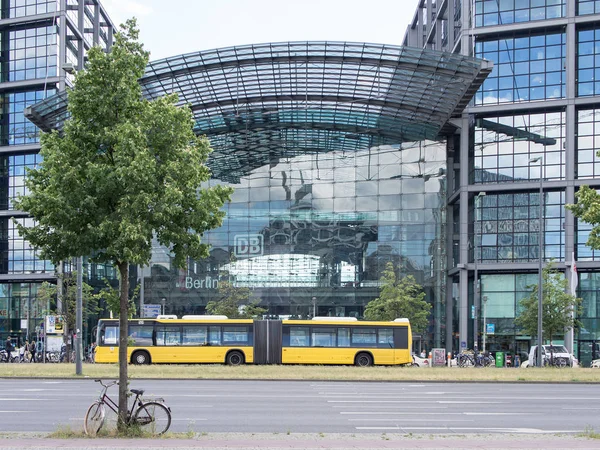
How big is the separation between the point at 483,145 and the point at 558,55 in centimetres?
778

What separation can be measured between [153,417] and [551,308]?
39.9m

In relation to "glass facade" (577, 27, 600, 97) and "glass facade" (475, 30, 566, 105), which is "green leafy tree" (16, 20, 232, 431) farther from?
"glass facade" (577, 27, 600, 97)

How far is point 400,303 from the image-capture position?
55.0 m

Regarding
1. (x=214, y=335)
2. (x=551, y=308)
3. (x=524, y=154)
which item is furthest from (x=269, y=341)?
(x=524, y=154)

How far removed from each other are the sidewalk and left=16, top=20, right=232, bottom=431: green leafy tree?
1.93 meters

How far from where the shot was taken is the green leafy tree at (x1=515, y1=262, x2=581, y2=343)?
4888 centimetres

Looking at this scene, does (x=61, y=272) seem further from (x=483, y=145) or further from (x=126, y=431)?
(x=126, y=431)

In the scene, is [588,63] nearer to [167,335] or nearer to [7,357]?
[167,335]

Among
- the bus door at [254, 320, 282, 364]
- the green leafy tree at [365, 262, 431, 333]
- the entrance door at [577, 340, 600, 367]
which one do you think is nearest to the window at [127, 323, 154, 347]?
the bus door at [254, 320, 282, 364]

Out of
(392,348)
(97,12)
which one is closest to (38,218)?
(392,348)

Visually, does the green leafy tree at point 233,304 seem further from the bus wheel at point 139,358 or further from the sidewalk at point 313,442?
the sidewalk at point 313,442

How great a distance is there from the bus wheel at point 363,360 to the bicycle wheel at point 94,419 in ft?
92.0

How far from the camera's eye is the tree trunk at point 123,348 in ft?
44.5

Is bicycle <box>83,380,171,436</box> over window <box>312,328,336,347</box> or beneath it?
over
